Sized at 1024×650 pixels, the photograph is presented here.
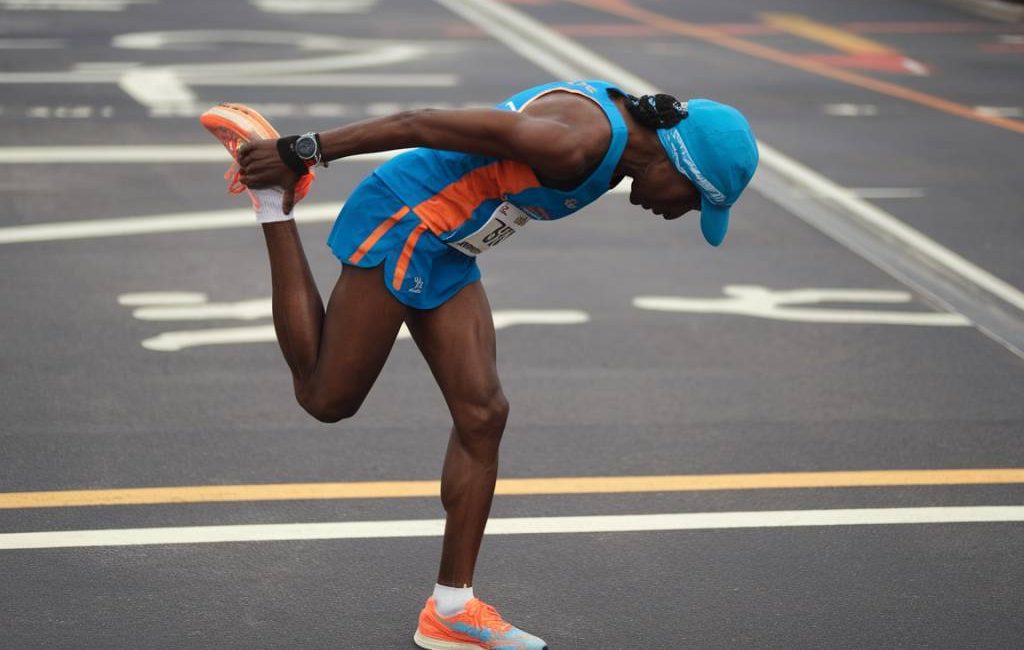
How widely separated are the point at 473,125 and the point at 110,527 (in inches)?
88.3

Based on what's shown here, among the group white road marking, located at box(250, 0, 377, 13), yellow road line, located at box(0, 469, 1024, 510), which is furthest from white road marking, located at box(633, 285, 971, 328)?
white road marking, located at box(250, 0, 377, 13)

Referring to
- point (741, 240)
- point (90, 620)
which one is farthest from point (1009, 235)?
point (90, 620)

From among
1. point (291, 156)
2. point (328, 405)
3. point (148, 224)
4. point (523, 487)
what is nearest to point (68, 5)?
point (148, 224)

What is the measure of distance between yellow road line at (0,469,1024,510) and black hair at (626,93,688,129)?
6.65 ft

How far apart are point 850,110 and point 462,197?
36.5 feet

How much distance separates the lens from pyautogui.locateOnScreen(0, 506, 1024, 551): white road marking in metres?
5.54

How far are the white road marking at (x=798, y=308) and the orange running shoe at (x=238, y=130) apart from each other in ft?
14.4

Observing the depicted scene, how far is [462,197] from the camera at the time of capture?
4734 millimetres

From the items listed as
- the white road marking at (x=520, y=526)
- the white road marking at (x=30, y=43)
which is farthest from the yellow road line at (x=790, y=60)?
the white road marking at (x=520, y=526)

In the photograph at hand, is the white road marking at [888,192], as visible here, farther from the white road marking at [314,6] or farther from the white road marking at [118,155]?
the white road marking at [314,6]

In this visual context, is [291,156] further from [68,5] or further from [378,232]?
[68,5]

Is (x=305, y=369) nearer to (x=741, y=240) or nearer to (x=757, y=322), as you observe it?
(x=757, y=322)

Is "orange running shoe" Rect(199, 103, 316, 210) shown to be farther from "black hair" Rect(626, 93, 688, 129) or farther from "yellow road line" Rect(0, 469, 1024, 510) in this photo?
"yellow road line" Rect(0, 469, 1024, 510)

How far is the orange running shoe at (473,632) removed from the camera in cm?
477
